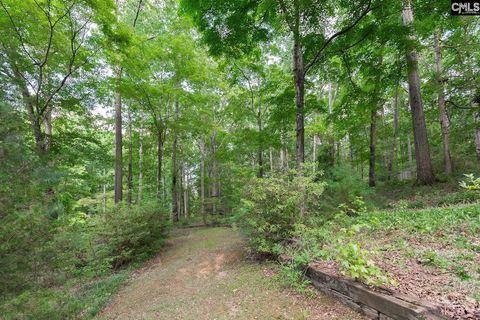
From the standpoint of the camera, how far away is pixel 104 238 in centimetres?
603

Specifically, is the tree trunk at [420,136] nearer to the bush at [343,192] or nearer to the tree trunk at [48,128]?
the bush at [343,192]

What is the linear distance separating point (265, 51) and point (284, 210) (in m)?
8.54

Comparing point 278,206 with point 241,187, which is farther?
point 241,187

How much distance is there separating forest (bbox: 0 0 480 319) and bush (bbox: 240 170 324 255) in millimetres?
40

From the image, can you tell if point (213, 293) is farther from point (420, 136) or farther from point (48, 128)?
point (48, 128)

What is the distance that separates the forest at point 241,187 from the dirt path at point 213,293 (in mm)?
37

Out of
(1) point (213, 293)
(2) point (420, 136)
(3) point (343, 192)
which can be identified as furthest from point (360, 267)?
(2) point (420, 136)

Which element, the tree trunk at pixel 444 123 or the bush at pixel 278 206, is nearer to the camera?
the bush at pixel 278 206

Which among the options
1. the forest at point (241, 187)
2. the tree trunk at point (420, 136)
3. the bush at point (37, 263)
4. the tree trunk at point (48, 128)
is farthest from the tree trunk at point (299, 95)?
the tree trunk at point (48, 128)

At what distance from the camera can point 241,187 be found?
6305 millimetres

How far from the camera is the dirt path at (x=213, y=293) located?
2873 millimetres

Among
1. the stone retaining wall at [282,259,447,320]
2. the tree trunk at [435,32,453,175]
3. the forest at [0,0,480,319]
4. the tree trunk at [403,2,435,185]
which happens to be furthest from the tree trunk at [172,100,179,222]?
the tree trunk at [435,32,453,175]

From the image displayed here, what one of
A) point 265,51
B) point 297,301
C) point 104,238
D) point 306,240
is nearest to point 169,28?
point 265,51

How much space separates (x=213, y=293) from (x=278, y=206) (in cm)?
203
